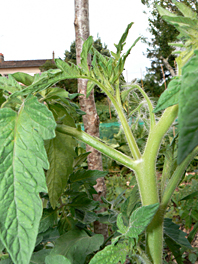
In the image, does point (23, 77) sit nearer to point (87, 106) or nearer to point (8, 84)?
point (8, 84)

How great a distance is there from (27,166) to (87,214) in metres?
0.44

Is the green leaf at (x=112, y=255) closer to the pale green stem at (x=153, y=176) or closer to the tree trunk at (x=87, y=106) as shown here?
the pale green stem at (x=153, y=176)

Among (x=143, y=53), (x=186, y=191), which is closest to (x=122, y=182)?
(x=186, y=191)

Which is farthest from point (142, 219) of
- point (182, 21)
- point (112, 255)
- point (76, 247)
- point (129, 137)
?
point (182, 21)

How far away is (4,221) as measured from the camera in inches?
18.5

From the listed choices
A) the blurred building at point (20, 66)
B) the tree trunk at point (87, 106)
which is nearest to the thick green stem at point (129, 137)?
the tree trunk at point (87, 106)

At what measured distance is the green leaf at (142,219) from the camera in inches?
21.1

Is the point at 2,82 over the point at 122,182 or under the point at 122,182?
over

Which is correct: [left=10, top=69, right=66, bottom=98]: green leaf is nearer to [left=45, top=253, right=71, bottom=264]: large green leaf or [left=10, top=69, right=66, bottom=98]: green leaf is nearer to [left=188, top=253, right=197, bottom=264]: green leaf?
[left=45, top=253, right=71, bottom=264]: large green leaf

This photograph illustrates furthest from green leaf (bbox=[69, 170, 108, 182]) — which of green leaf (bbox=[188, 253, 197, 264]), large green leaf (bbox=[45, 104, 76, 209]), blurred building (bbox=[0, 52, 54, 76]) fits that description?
blurred building (bbox=[0, 52, 54, 76])

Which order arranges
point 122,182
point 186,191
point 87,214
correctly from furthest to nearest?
point 122,182, point 186,191, point 87,214

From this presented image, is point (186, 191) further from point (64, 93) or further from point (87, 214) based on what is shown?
point (64, 93)

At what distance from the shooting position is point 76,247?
76 centimetres

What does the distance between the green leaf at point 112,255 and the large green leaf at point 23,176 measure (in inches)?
6.3
